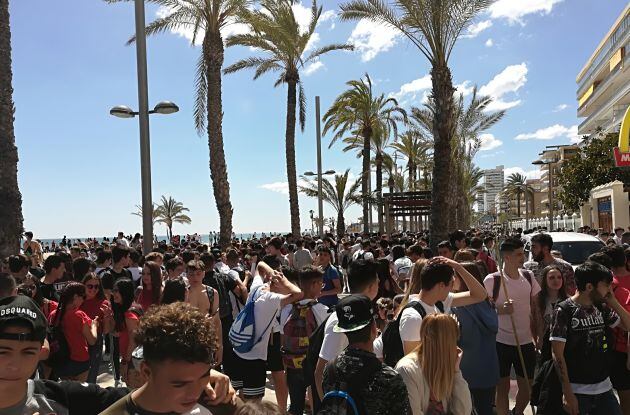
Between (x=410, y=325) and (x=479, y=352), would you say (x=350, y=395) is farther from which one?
(x=479, y=352)

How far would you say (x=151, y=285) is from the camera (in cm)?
581

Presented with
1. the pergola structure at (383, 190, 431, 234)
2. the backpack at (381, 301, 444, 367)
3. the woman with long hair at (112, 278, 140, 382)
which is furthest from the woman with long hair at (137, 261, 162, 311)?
the pergola structure at (383, 190, 431, 234)

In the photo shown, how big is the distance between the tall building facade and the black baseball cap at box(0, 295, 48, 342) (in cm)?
4895

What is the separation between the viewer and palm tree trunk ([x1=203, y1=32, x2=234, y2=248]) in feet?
55.7

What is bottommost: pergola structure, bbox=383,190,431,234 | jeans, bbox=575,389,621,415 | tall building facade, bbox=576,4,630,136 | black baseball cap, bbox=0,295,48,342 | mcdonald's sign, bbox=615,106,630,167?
jeans, bbox=575,389,621,415

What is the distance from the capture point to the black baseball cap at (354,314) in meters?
2.82

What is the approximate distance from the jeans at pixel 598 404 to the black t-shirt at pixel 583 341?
0.11 metres

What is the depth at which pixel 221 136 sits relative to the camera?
56.5 feet

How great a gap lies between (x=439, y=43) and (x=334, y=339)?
14274 millimetres

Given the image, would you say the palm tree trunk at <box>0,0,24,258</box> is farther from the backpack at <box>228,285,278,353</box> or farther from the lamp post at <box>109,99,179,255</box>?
the backpack at <box>228,285,278,353</box>

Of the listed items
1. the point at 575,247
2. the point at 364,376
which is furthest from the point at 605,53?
the point at 364,376

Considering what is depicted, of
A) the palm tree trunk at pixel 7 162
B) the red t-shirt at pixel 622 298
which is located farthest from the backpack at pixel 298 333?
the palm tree trunk at pixel 7 162

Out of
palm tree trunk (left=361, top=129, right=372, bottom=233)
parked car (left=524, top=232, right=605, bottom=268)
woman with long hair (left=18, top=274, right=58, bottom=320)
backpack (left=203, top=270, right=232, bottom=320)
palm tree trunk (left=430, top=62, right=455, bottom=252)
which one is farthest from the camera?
palm tree trunk (left=361, top=129, right=372, bottom=233)

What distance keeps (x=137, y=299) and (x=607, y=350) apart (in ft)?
16.0
